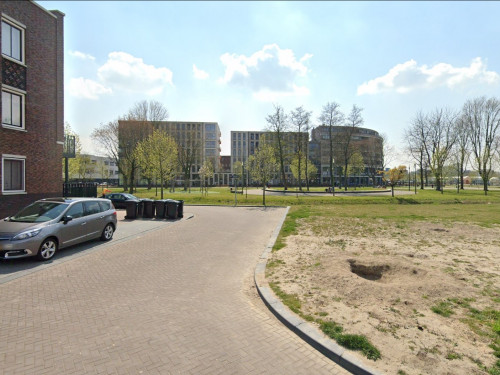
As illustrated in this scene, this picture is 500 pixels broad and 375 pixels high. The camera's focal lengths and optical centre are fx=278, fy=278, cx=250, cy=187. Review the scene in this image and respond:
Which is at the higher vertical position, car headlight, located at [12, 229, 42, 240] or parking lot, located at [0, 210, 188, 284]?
car headlight, located at [12, 229, 42, 240]

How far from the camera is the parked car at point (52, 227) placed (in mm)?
6863

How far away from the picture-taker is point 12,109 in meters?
13.4

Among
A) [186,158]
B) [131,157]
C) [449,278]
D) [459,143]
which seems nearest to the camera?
[449,278]

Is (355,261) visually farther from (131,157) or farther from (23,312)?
(131,157)

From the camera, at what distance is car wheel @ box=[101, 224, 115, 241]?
32.4 feet

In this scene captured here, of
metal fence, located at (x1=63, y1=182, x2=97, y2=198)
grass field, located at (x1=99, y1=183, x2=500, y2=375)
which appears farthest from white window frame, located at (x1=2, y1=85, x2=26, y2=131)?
grass field, located at (x1=99, y1=183, x2=500, y2=375)

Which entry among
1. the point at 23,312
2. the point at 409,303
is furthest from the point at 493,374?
the point at 23,312

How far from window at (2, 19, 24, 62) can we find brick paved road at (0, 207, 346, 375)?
12.2 metres

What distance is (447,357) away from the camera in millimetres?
3229

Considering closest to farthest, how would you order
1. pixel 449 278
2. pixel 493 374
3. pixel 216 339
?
pixel 493 374, pixel 216 339, pixel 449 278

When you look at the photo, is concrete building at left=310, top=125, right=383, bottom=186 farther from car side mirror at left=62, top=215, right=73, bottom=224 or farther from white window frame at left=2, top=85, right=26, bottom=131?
car side mirror at left=62, top=215, right=73, bottom=224

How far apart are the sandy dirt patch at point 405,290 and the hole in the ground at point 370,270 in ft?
0.07

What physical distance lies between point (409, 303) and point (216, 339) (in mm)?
3224

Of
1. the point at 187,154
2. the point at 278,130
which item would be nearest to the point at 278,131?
the point at 278,130
